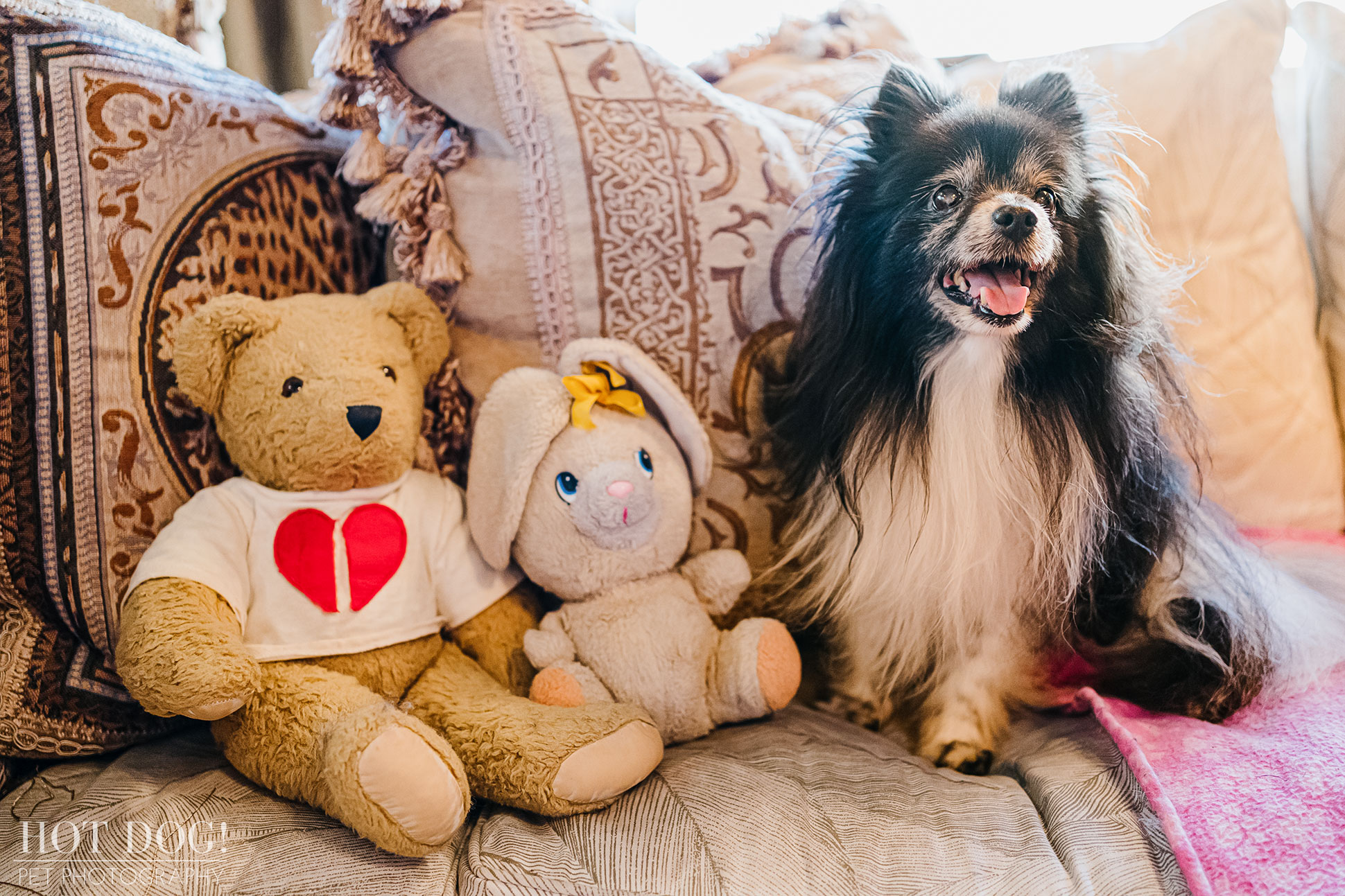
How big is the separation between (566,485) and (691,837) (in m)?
0.47

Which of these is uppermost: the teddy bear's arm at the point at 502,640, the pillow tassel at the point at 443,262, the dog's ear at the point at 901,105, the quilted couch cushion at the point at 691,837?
the dog's ear at the point at 901,105

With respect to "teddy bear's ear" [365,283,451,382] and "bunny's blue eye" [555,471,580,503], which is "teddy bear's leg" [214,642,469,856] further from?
"teddy bear's ear" [365,283,451,382]

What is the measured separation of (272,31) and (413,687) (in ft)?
6.52

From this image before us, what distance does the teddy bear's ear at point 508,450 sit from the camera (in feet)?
3.63

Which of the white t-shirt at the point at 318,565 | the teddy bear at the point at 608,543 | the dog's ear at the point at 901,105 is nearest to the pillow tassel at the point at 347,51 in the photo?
the teddy bear at the point at 608,543

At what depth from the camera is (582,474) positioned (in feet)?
3.62

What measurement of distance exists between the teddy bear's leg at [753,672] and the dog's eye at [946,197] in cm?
61

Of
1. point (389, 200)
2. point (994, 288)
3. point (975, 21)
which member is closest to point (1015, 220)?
point (994, 288)

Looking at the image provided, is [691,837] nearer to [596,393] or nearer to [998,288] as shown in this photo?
[596,393]

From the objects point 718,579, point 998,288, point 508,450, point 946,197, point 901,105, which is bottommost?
point 718,579

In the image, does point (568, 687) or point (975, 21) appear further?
point (975, 21)

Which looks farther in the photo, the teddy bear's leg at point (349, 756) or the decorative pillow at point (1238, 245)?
the decorative pillow at point (1238, 245)

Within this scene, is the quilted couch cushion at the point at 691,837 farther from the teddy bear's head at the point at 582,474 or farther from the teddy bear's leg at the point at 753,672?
the teddy bear's head at the point at 582,474

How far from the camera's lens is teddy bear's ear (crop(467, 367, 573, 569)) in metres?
1.11
